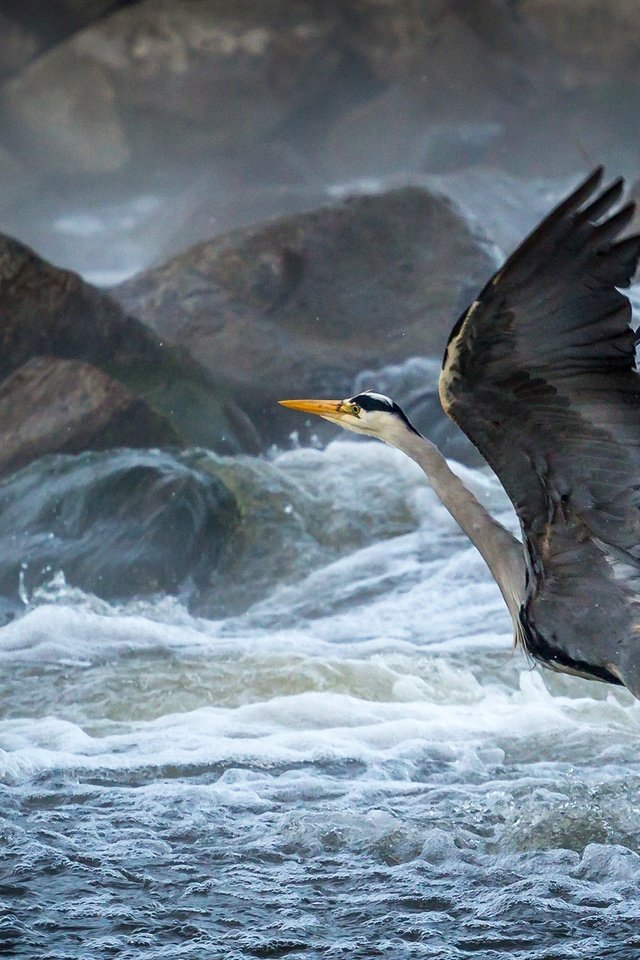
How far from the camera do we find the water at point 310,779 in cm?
344

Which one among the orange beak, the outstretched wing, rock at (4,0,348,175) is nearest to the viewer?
the outstretched wing

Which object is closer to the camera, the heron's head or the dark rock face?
the heron's head

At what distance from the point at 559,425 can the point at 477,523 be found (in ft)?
1.88

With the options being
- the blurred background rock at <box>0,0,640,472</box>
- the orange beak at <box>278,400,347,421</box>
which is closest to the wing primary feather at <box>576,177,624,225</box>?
the orange beak at <box>278,400,347,421</box>

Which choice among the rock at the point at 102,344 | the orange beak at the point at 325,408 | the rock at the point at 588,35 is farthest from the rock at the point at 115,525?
the rock at the point at 588,35

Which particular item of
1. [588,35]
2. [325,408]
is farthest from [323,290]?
A: [588,35]

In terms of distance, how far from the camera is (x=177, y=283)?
10.1 metres

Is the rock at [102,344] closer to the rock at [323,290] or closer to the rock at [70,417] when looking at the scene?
the rock at [70,417]

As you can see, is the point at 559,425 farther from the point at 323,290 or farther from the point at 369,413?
the point at 323,290

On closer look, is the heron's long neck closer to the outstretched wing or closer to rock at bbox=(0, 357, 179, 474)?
the outstretched wing

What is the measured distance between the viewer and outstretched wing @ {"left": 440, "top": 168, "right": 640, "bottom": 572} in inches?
123

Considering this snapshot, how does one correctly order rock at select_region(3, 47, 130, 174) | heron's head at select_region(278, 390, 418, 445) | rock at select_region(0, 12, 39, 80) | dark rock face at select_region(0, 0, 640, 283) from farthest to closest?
1. rock at select_region(3, 47, 130, 174)
2. dark rock face at select_region(0, 0, 640, 283)
3. rock at select_region(0, 12, 39, 80)
4. heron's head at select_region(278, 390, 418, 445)

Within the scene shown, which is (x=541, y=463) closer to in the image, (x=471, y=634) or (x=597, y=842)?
(x=597, y=842)

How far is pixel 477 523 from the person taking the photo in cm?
393
